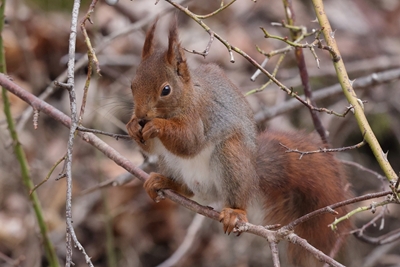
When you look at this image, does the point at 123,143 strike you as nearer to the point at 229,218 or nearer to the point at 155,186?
the point at 155,186

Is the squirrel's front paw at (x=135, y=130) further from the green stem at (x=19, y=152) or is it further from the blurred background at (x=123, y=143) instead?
the blurred background at (x=123, y=143)

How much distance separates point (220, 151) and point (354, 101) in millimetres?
499

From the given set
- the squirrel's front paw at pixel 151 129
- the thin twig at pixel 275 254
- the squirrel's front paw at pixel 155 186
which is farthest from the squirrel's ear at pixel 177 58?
the thin twig at pixel 275 254

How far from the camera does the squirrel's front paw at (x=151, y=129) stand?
1.62 meters

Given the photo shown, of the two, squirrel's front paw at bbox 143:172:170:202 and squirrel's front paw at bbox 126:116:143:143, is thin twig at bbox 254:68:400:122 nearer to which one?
squirrel's front paw at bbox 143:172:170:202

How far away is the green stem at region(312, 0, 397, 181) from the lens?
138cm

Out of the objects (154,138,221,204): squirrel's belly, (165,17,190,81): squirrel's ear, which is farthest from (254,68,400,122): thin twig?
(165,17,190,81): squirrel's ear

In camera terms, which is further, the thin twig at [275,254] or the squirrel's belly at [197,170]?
the squirrel's belly at [197,170]

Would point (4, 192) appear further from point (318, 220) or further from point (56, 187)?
point (318, 220)

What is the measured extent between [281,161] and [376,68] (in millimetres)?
1435

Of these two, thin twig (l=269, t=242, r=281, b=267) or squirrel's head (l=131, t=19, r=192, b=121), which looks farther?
squirrel's head (l=131, t=19, r=192, b=121)

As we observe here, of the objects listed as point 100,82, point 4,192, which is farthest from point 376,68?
point 4,192

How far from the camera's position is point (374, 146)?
140 cm

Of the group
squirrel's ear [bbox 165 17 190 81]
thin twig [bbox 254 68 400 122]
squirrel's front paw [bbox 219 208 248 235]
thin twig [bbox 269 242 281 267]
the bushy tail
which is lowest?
thin twig [bbox 269 242 281 267]
